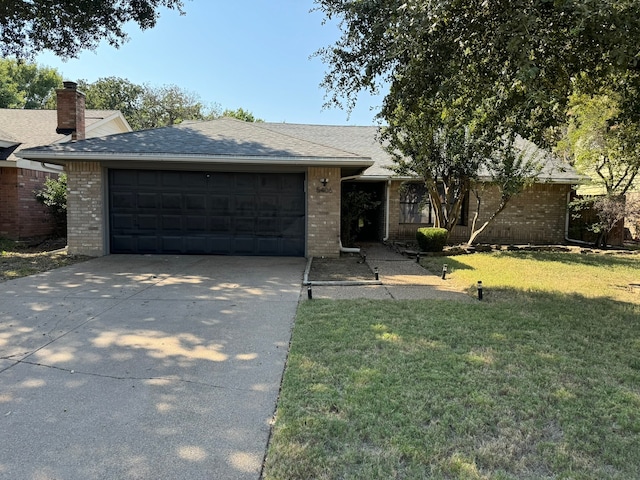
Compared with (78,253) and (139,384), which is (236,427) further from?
(78,253)

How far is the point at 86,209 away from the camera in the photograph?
417 inches

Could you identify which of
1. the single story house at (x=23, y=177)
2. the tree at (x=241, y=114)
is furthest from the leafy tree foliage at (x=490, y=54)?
the tree at (x=241, y=114)

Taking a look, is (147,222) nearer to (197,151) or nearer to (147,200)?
(147,200)

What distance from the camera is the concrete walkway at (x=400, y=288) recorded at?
22.0ft

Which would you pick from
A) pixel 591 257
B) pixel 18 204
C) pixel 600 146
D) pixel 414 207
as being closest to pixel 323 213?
pixel 414 207

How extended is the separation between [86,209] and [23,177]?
4582 millimetres

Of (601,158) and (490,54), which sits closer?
(490,54)

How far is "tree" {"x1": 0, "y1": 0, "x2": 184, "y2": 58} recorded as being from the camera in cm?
1038

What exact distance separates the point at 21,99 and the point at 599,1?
42.4m

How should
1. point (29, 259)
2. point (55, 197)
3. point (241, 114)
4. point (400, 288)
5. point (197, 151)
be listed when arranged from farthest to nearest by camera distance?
point (241, 114) < point (55, 197) < point (29, 259) < point (197, 151) < point (400, 288)

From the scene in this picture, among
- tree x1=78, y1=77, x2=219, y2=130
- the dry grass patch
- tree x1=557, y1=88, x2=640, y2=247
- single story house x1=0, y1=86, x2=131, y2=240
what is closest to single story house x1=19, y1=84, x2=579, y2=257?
the dry grass patch

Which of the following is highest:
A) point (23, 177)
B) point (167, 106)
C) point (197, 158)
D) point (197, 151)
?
point (167, 106)

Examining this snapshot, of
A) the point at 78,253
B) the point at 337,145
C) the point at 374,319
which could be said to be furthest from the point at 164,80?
the point at 374,319

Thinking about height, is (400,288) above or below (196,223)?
below
